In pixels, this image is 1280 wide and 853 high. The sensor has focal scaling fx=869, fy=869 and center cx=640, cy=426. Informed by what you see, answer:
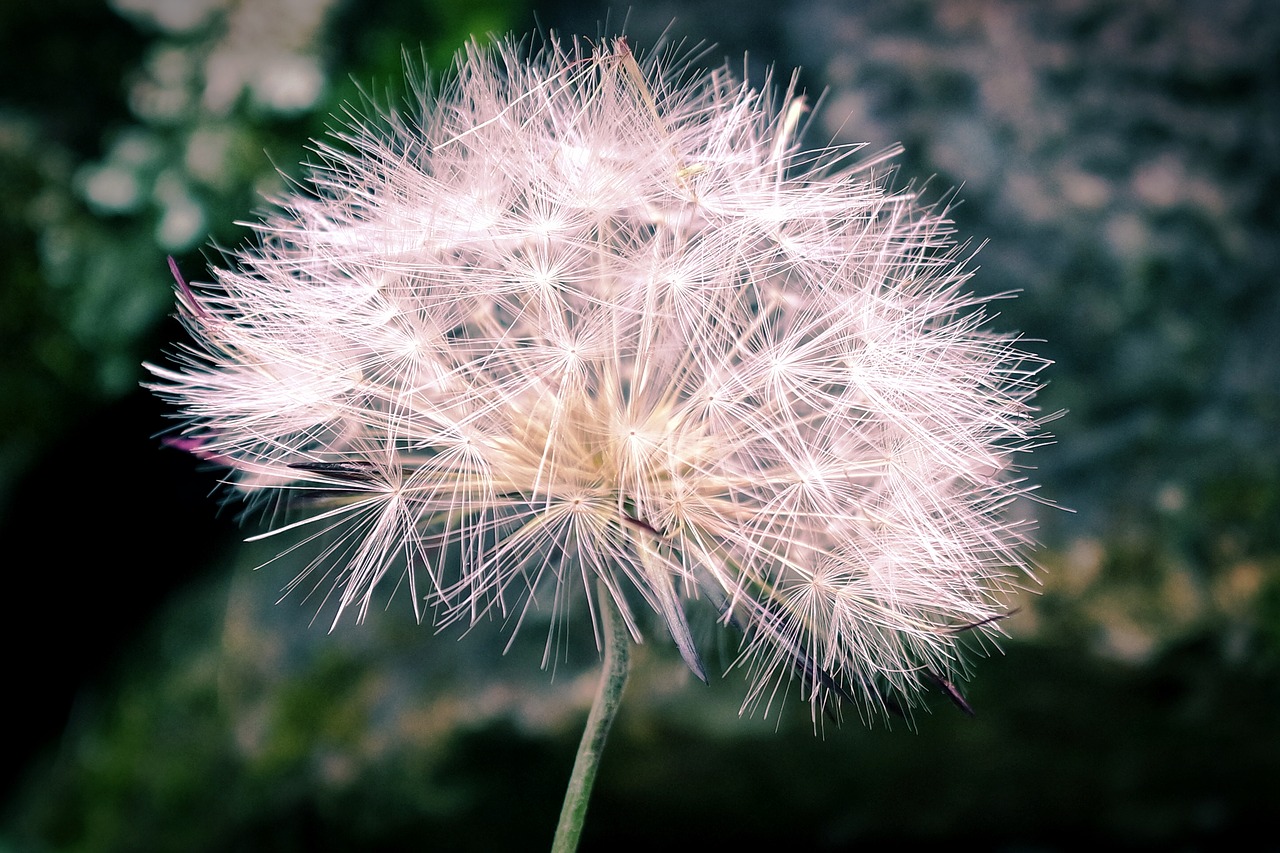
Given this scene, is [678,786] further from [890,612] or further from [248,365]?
[248,365]

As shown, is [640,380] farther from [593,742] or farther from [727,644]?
[727,644]

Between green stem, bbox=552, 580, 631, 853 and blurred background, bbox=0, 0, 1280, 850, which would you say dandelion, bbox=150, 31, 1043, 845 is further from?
blurred background, bbox=0, 0, 1280, 850

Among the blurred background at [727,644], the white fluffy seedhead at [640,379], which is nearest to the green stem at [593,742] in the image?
the white fluffy seedhead at [640,379]

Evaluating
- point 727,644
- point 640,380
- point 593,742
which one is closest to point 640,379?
point 640,380

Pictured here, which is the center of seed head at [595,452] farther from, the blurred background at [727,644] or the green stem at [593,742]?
the blurred background at [727,644]

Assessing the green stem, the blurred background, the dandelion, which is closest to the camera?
the green stem

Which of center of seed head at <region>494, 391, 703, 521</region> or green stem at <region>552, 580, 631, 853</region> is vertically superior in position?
center of seed head at <region>494, 391, 703, 521</region>

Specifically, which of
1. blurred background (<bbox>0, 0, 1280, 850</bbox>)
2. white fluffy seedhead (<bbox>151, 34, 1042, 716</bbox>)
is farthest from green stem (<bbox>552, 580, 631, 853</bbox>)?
blurred background (<bbox>0, 0, 1280, 850</bbox>)

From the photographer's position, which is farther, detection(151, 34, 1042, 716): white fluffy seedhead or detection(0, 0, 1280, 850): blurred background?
detection(0, 0, 1280, 850): blurred background

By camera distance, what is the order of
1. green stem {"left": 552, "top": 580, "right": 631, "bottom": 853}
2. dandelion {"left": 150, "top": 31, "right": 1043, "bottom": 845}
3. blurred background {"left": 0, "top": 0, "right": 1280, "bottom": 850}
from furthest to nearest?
blurred background {"left": 0, "top": 0, "right": 1280, "bottom": 850}
dandelion {"left": 150, "top": 31, "right": 1043, "bottom": 845}
green stem {"left": 552, "top": 580, "right": 631, "bottom": 853}
